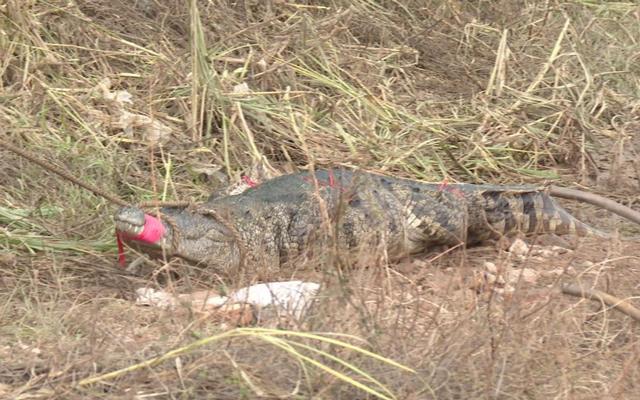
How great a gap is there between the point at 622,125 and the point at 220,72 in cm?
235

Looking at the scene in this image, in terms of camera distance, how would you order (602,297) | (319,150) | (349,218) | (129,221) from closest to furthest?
(602,297)
(129,221)
(349,218)
(319,150)

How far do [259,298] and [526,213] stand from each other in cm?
222

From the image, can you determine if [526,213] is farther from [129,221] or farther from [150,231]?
[129,221]

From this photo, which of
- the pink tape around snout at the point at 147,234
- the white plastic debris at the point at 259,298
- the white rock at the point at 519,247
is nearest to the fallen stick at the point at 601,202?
the white rock at the point at 519,247

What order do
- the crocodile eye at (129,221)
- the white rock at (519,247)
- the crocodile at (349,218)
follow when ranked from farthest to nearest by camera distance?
the crocodile at (349,218) < the white rock at (519,247) < the crocodile eye at (129,221)

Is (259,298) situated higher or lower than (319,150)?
higher

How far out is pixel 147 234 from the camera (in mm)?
5008

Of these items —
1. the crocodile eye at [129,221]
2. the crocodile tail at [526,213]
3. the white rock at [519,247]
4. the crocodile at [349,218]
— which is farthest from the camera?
the crocodile tail at [526,213]

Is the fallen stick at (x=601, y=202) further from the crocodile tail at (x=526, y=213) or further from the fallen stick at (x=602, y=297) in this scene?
the fallen stick at (x=602, y=297)

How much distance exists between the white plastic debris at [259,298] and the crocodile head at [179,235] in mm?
277

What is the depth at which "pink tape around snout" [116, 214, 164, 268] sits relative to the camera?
196 inches

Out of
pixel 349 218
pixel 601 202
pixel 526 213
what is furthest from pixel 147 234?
pixel 526 213

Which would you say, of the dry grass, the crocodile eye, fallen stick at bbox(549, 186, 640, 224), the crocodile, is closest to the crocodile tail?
the crocodile

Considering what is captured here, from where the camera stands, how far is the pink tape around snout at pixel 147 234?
498 centimetres
